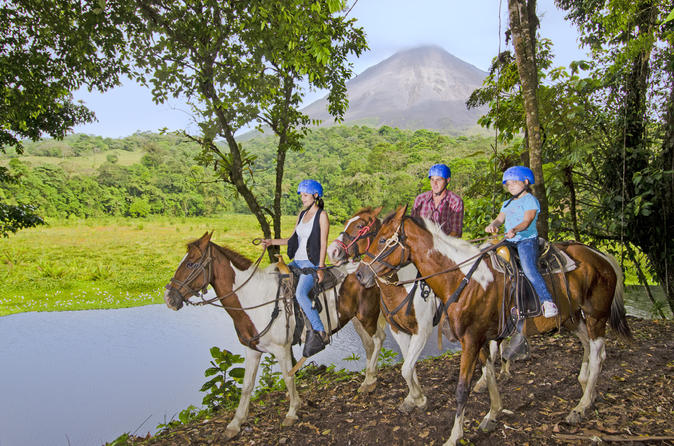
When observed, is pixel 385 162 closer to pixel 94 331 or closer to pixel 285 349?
pixel 94 331

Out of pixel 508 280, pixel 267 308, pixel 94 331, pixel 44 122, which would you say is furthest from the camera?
pixel 94 331

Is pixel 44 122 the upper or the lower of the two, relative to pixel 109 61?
lower

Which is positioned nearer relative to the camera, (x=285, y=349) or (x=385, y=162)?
(x=285, y=349)

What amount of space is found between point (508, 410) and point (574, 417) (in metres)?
0.52

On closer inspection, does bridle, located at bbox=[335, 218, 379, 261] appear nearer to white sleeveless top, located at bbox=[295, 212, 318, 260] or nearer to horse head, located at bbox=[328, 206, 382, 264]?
horse head, located at bbox=[328, 206, 382, 264]

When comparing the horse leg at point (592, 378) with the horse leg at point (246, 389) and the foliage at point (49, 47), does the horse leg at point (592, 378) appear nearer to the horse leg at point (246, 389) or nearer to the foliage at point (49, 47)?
the horse leg at point (246, 389)

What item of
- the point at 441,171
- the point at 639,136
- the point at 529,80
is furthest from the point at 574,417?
the point at 639,136

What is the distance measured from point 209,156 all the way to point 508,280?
4593 mm

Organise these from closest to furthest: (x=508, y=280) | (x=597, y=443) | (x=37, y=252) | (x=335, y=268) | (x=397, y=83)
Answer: (x=597, y=443) < (x=508, y=280) < (x=335, y=268) < (x=37, y=252) < (x=397, y=83)

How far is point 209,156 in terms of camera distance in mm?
5895

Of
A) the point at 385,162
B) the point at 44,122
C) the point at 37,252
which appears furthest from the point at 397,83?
the point at 44,122

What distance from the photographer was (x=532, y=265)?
3170 mm

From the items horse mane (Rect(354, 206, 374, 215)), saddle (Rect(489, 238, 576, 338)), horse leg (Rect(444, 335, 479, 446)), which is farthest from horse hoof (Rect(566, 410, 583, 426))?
horse mane (Rect(354, 206, 374, 215))

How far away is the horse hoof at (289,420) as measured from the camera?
3.72 meters
